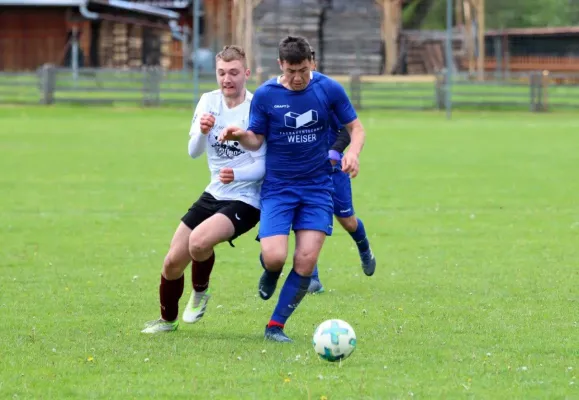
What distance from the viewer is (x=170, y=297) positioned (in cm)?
793

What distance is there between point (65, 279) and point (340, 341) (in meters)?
4.18

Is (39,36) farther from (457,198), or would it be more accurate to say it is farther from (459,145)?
(457,198)

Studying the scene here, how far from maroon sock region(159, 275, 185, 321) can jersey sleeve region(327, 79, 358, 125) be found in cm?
150

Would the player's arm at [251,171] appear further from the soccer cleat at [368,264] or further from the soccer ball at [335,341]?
the soccer cleat at [368,264]

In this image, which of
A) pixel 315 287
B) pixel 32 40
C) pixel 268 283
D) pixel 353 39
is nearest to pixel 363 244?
pixel 315 287

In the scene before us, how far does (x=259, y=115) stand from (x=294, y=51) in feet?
1.80

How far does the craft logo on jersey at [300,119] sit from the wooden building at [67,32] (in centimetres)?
4347

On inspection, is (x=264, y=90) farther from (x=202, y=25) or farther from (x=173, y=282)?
(x=202, y=25)

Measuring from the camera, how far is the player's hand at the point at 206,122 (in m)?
7.57

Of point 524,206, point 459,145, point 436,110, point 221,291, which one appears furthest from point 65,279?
point 436,110

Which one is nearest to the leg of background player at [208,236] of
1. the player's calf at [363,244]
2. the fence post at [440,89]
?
the player's calf at [363,244]

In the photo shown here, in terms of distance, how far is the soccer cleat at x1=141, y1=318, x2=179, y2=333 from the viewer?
25.9 feet

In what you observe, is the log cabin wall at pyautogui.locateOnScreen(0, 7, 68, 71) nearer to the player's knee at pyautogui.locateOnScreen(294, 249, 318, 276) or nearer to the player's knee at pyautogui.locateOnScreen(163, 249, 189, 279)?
the player's knee at pyautogui.locateOnScreen(163, 249, 189, 279)

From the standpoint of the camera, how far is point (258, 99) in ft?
25.2
